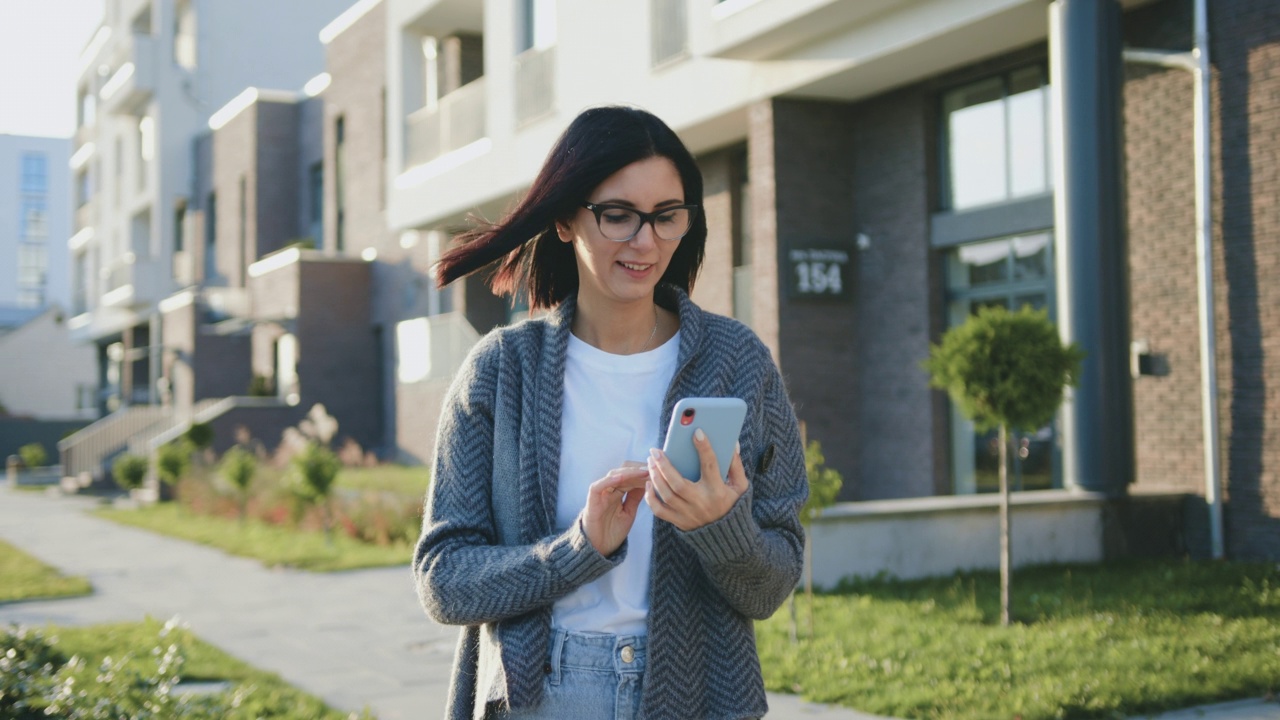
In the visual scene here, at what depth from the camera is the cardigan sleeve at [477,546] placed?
6.89ft

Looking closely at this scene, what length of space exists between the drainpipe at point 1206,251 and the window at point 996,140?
2.18 meters

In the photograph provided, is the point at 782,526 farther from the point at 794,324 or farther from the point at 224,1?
the point at 224,1

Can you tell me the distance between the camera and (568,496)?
2.28 metres

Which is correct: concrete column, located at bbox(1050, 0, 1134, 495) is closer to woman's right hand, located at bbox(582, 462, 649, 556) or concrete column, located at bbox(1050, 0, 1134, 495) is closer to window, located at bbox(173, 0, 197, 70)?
woman's right hand, located at bbox(582, 462, 649, 556)

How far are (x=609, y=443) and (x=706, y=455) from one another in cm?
39

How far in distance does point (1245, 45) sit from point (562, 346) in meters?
9.94

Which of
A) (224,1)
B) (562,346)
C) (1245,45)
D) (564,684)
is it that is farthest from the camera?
(224,1)

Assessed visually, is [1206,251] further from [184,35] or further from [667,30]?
[184,35]

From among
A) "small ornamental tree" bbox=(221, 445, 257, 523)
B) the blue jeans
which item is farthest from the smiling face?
"small ornamental tree" bbox=(221, 445, 257, 523)

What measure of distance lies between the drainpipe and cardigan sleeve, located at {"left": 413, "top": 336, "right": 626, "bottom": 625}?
9.58m

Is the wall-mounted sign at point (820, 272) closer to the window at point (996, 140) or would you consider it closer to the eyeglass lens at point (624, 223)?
the window at point (996, 140)

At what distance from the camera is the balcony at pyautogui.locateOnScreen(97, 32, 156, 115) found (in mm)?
38875

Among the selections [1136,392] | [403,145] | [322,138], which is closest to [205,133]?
[322,138]

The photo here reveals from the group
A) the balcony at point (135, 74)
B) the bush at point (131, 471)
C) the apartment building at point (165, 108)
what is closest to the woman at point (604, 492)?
the bush at point (131, 471)
